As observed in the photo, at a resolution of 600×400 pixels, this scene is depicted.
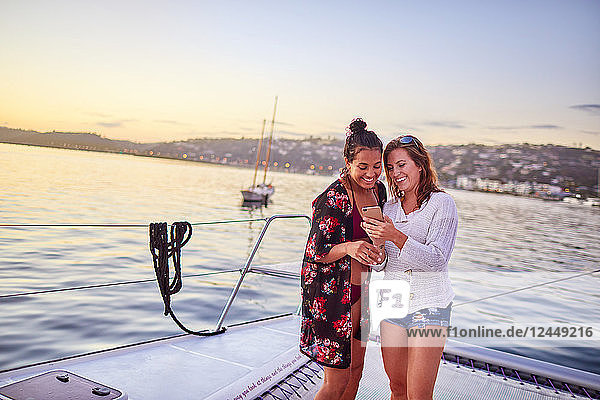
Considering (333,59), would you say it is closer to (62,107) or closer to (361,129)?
(361,129)

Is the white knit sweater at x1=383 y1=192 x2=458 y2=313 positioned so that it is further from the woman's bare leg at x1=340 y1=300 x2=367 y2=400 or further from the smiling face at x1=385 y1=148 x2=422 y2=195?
the woman's bare leg at x1=340 y1=300 x2=367 y2=400

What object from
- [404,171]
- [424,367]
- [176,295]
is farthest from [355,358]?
[176,295]

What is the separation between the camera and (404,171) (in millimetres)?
1788

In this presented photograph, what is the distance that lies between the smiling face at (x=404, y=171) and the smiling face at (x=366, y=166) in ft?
0.31

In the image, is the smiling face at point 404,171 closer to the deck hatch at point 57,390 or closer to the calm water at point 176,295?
the deck hatch at point 57,390

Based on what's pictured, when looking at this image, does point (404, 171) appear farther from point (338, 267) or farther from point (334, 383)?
point (334, 383)

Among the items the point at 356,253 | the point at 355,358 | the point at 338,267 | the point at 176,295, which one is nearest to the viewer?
the point at 356,253

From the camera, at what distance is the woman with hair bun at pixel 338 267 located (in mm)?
1692

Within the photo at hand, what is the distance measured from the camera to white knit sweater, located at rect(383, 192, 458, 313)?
5.30 feet

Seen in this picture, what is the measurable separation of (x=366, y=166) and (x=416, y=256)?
0.37 metres

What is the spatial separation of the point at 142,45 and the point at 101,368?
3274cm

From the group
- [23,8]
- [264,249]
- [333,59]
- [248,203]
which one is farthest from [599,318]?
[23,8]

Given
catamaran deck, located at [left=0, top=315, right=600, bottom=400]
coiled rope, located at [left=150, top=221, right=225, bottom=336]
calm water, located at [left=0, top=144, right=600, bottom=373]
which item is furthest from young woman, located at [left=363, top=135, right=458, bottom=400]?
calm water, located at [left=0, top=144, right=600, bottom=373]

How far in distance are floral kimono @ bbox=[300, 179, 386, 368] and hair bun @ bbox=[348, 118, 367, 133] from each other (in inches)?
7.7
